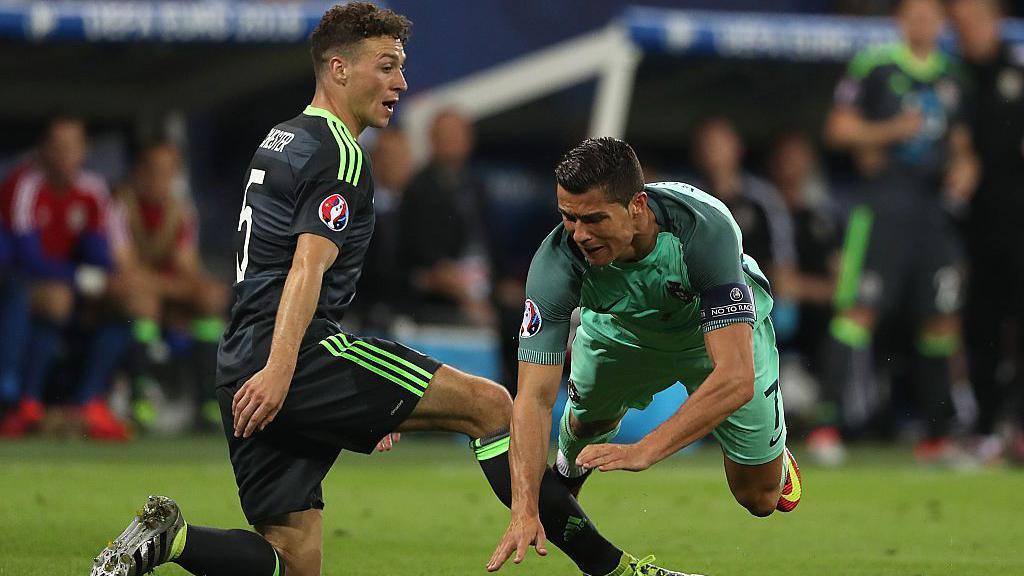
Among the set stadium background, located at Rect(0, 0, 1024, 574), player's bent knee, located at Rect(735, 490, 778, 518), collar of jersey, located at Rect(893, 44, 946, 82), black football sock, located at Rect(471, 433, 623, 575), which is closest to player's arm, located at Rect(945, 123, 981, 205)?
collar of jersey, located at Rect(893, 44, 946, 82)

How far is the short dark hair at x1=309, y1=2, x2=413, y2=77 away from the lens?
5.34 meters

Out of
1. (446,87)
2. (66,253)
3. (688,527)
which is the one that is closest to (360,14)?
(688,527)

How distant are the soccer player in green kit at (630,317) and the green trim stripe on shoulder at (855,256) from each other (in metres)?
5.37

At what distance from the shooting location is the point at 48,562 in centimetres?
594

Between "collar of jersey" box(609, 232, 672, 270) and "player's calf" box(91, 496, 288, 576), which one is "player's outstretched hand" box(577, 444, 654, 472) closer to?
"collar of jersey" box(609, 232, 672, 270)

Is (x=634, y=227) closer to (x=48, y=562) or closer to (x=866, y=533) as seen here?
(x=48, y=562)

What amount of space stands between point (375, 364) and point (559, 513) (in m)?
0.75

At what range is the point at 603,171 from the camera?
5023 mm

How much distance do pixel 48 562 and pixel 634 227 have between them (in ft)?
7.99

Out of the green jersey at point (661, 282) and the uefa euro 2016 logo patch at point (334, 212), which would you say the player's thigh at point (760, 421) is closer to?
the green jersey at point (661, 282)

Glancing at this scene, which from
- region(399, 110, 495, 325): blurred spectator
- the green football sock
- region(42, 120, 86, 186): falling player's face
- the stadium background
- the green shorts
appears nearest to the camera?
the green shorts

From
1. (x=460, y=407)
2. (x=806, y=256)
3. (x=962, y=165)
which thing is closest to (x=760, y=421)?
(x=460, y=407)

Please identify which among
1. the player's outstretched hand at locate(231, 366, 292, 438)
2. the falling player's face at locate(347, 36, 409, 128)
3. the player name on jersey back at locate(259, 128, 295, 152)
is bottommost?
the player's outstretched hand at locate(231, 366, 292, 438)

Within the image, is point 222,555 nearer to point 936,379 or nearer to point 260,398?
point 260,398
